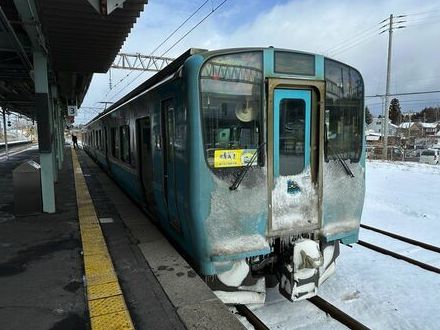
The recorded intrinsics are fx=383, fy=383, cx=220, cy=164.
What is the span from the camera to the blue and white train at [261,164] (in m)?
3.84

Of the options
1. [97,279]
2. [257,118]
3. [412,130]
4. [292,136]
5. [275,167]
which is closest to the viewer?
[97,279]

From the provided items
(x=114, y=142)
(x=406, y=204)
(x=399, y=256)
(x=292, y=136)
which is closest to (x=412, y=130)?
(x=406, y=204)

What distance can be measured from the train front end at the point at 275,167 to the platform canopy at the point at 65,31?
1675 millimetres

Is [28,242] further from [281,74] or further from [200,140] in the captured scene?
[281,74]

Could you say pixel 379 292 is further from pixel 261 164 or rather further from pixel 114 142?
pixel 114 142

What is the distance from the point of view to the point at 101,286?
3.72 m

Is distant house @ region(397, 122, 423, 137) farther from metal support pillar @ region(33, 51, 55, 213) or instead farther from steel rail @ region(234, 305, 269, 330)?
steel rail @ region(234, 305, 269, 330)

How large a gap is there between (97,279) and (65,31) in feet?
16.3

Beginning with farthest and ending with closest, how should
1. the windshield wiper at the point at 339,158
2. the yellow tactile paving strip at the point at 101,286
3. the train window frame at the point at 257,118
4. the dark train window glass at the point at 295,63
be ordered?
the windshield wiper at the point at 339,158
the dark train window glass at the point at 295,63
the train window frame at the point at 257,118
the yellow tactile paving strip at the point at 101,286

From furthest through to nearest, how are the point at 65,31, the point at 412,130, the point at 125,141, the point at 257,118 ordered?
1. the point at 412,130
2. the point at 125,141
3. the point at 65,31
4. the point at 257,118

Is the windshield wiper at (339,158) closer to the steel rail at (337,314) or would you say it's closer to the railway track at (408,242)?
the steel rail at (337,314)

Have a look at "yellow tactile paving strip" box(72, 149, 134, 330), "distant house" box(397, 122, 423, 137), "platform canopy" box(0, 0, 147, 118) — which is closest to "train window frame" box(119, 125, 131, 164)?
"platform canopy" box(0, 0, 147, 118)

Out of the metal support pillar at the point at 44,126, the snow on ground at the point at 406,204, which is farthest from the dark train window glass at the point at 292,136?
the snow on ground at the point at 406,204

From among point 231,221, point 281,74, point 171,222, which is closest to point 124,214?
point 171,222
